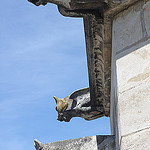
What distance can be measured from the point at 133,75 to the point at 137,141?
1.62 ft

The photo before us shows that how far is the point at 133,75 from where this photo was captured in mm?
2904

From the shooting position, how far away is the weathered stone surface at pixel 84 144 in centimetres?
360

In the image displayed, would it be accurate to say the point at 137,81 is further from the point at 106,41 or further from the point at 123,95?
the point at 106,41

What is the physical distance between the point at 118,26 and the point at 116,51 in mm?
230

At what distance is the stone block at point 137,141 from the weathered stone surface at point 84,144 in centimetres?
87

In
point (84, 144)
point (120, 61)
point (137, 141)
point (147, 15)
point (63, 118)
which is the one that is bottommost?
point (137, 141)

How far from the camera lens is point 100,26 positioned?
3.68m

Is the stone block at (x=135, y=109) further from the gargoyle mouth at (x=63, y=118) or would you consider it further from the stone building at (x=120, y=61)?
the gargoyle mouth at (x=63, y=118)

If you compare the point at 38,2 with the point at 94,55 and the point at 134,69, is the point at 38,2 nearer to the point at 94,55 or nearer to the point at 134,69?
the point at 94,55

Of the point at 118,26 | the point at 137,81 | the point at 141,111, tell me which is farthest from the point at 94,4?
the point at 141,111

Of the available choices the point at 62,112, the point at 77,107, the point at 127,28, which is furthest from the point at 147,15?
the point at 62,112

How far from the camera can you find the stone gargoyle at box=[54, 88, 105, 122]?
4.82 metres

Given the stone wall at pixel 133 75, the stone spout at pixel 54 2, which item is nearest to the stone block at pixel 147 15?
the stone wall at pixel 133 75

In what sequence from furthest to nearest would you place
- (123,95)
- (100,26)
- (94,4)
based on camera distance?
(100,26) → (94,4) → (123,95)
